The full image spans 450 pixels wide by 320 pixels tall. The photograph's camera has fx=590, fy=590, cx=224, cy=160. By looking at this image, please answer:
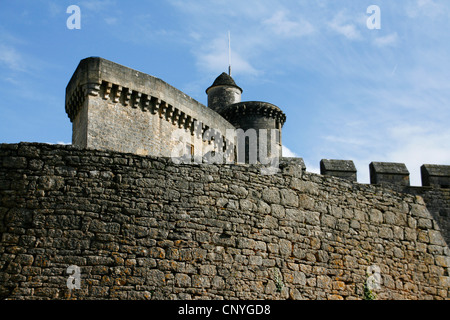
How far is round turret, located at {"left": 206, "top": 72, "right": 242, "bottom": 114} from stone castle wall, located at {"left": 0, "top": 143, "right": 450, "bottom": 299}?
734 inches

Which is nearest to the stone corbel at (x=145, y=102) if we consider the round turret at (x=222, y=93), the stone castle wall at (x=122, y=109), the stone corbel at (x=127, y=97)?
the stone castle wall at (x=122, y=109)

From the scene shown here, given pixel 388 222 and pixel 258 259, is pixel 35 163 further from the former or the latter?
pixel 388 222

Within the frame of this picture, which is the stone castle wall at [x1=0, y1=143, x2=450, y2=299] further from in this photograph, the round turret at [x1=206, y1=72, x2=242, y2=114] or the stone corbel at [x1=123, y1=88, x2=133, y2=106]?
the round turret at [x1=206, y1=72, x2=242, y2=114]

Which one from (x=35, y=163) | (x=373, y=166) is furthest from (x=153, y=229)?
(x=373, y=166)

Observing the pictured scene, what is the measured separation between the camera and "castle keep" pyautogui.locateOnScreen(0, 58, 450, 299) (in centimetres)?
695

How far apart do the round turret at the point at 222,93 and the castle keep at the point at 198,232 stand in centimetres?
1797

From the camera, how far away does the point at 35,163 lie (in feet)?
23.6

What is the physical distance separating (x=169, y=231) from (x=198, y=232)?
391 mm

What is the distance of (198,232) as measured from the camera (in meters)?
7.54

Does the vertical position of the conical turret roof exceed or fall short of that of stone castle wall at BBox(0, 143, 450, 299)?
it exceeds it

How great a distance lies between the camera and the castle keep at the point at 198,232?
22.8ft

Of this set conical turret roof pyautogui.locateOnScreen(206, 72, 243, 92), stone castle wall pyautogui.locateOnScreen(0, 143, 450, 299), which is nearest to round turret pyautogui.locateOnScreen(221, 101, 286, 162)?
conical turret roof pyautogui.locateOnScreen(206, 72, 243, 92)

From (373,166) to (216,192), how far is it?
23.1ft
